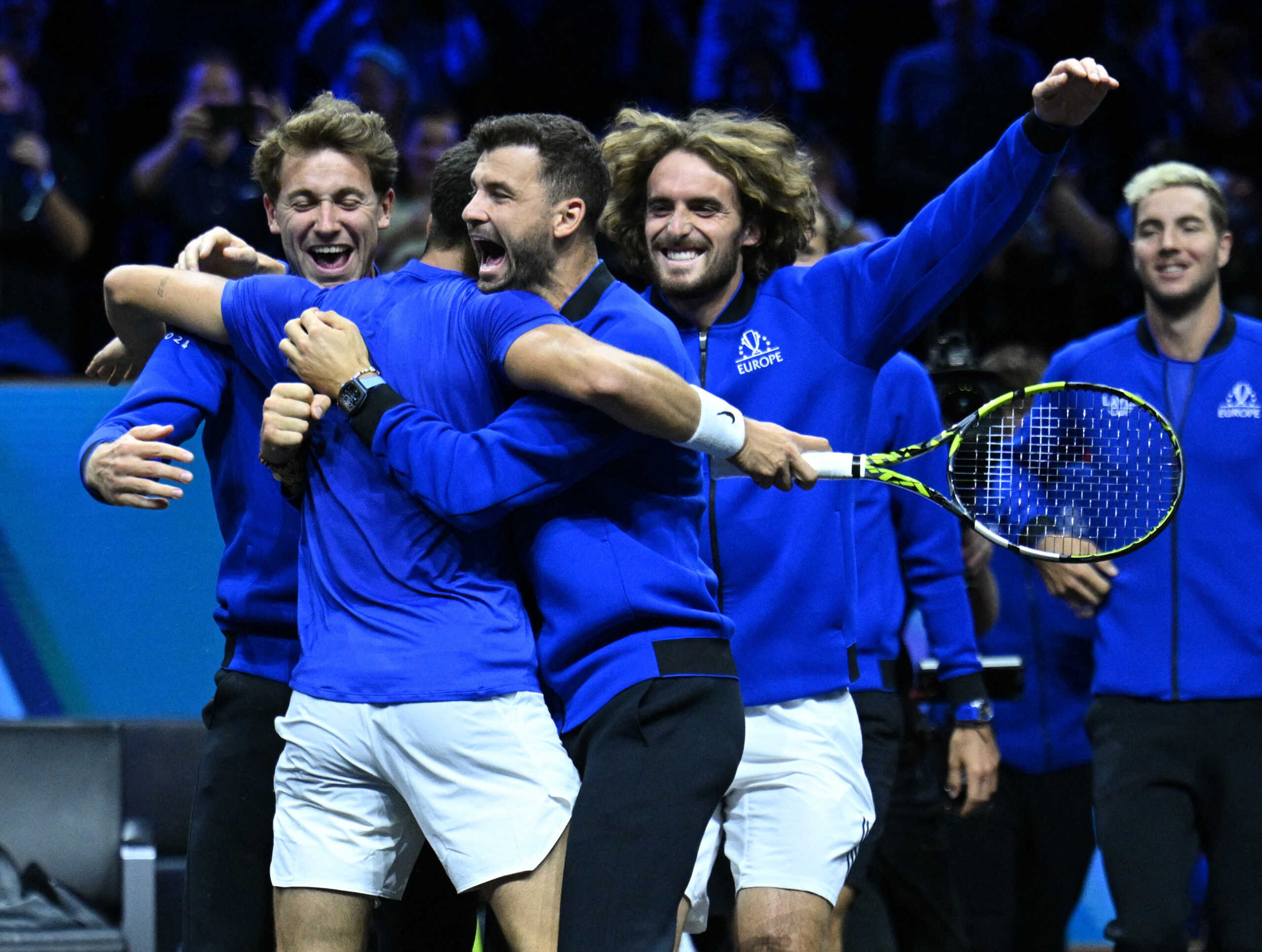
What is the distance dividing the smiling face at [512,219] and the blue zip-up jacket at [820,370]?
0.81m

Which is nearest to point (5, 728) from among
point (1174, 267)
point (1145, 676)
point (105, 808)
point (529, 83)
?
point (105, 808)

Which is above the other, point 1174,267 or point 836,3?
point 836,3

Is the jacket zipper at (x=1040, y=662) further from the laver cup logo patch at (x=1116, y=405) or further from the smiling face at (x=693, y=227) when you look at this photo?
the smiling face at (x=693, y=227)

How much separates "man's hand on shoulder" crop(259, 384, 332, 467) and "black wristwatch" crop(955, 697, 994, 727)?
2.39 meters

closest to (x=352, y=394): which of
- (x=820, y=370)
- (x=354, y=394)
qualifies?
(x=354, y=394)

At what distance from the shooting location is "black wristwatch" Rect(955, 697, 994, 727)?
476 centimetres

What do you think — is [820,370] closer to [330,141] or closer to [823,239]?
[330,141]

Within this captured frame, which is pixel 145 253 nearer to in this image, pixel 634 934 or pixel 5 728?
pixel 5 728

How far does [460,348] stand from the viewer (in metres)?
3.08

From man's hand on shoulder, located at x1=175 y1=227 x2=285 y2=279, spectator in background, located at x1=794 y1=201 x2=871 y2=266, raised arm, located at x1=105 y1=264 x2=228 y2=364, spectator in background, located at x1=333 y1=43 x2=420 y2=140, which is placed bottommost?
raised arm, located at x1=105 y1=264 x2=228 y2=364

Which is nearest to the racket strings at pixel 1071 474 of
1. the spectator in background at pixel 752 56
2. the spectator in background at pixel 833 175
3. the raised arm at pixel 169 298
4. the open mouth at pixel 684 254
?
the open mouth at pixel 684 254

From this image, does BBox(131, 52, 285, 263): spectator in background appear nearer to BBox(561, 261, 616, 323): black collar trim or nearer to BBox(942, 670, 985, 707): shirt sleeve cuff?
BBox(942, 670, 985, 707): shirt sleeve cuff

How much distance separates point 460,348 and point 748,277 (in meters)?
1.15

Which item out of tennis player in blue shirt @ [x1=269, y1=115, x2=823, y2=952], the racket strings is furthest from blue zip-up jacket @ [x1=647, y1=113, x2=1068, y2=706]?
tennis player in blue shirt @ [x1=269, y1=115, x2=823, y2=952]
